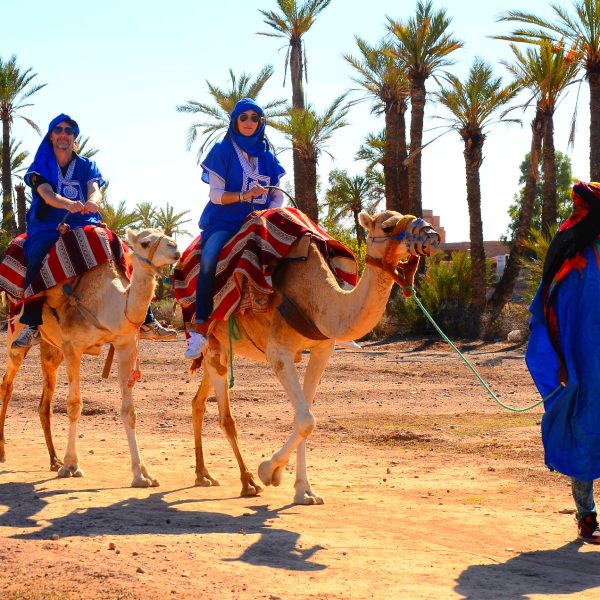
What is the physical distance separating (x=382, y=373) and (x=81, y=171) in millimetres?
9488

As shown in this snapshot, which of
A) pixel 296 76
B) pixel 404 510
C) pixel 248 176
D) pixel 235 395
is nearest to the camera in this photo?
pixel 404 510

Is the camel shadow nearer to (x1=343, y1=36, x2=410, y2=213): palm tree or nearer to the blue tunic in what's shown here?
the blue tunic

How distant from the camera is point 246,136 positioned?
9.79 m

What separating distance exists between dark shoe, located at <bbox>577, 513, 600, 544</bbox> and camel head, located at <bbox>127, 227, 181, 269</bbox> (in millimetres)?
3902

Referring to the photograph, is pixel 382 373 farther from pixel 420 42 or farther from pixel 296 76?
pixel 296 76

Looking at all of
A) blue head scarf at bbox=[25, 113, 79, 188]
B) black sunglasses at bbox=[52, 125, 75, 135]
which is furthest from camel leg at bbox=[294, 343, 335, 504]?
black sunglasses at bbox=[52, 125, 75, 135]

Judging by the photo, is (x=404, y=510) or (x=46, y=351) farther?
(x=46, y=351)

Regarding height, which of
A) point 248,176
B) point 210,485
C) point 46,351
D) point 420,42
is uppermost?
point 420,42

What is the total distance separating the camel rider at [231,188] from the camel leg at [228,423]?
0.51 m

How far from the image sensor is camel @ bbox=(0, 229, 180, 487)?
381 inches

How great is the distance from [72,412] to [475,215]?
73.2ft

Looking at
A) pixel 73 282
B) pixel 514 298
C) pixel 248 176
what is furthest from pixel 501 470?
pixel 514 298

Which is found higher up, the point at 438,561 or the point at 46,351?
the point at 46,351

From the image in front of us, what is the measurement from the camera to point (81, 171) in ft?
36.2
